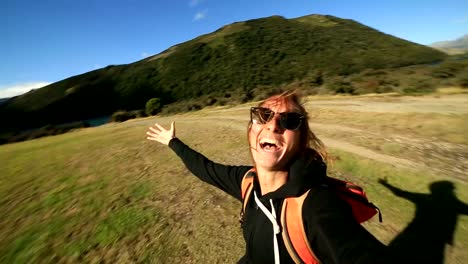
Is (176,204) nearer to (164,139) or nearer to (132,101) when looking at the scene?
(164,139)

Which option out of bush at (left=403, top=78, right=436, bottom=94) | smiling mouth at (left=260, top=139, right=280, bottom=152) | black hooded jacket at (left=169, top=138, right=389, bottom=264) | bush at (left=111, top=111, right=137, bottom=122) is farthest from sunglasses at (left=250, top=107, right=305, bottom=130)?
bush at (left=111, top=111, right=137, bottom=122)

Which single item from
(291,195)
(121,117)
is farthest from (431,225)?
(121,117)

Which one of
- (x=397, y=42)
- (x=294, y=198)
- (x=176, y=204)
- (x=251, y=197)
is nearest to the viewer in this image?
(x=294, y=198)

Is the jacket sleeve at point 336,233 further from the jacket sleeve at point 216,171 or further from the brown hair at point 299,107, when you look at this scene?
the jacket sleeve at point 216,171

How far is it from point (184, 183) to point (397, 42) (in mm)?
104262

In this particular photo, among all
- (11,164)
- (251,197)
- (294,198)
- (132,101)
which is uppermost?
(294,198)

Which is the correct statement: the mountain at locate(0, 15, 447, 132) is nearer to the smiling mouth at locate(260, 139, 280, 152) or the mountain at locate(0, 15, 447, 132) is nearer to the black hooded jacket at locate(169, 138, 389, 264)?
the smiling mouth at locate(260, 139, 280, 152)

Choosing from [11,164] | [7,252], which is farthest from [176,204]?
[11,164]

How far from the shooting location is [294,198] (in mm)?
1994

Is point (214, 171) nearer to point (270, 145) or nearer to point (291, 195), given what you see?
point (270, 145)

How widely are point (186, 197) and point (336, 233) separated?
5.64 metres

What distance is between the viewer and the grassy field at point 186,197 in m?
5.11

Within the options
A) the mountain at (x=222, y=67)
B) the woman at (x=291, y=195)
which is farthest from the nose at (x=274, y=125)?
the mountain at (x=222, y=67)

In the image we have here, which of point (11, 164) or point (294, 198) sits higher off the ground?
point (294, 198)
